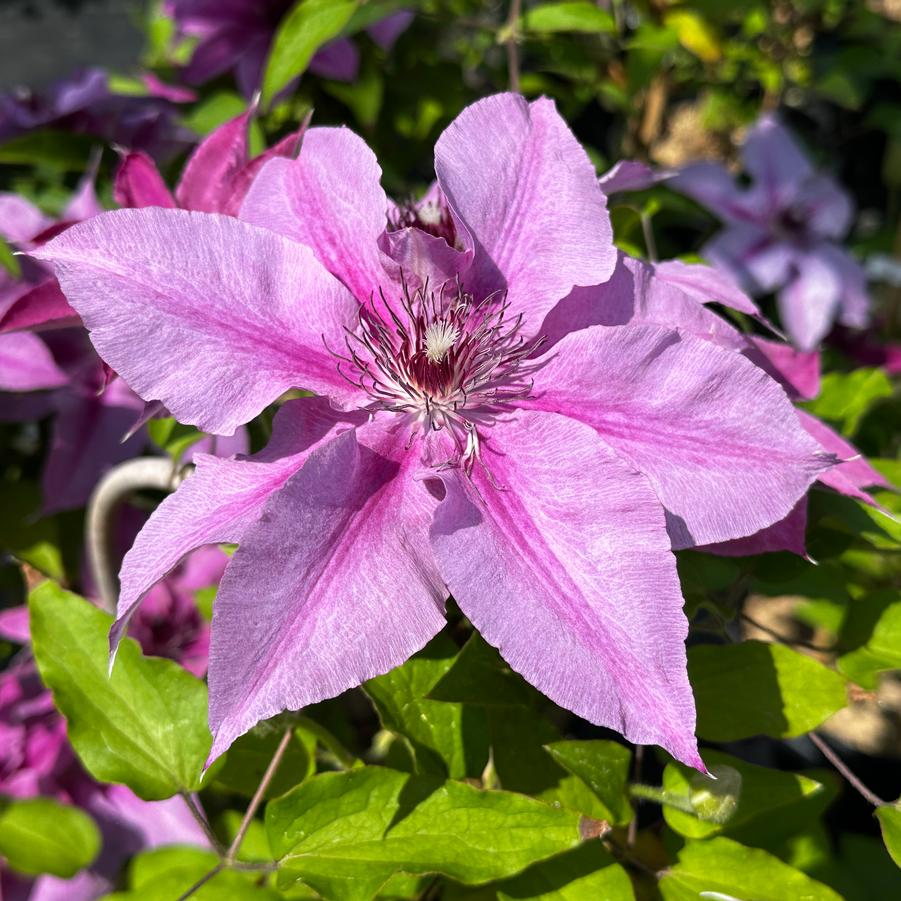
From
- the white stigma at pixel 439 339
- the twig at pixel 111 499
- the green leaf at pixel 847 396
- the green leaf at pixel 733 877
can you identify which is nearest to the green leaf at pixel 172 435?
the twig at pixel 111 499

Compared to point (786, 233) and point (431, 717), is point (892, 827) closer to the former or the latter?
point (431, 717)

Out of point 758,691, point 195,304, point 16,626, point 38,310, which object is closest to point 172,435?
point 38,310

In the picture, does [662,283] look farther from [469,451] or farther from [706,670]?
[706,670]

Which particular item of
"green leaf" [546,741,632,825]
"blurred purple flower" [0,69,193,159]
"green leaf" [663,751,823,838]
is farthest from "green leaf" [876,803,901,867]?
"blurred purple flower" [0,69,193,159]

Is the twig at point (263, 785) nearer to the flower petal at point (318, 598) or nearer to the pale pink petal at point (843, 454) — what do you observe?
the flower petal at point (318, 598)

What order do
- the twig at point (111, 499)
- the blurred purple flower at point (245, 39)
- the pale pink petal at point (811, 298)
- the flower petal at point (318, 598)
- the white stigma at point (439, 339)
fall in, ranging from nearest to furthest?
1. the flower petal at point (318, 598)
2. the white stigma at point (439, 339)
3. the twig at point (111, 499)
4. the blurred purple flower at point (245, 39)
5. the pale pink petal at point (811, 298)

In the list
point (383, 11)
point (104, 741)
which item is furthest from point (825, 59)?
point (104, 741)
